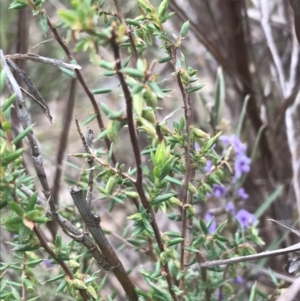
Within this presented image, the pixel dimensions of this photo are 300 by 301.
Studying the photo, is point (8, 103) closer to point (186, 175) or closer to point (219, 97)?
point (186, 175)

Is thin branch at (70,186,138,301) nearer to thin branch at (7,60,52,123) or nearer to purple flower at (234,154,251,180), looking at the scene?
thin branch at (7,60,52,123)

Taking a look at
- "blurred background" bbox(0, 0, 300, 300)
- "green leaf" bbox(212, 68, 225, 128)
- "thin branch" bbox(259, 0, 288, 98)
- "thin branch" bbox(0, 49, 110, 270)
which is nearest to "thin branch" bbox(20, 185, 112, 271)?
"thin branch" bbox(0, 49, 110, 270)

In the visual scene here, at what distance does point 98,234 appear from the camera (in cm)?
47

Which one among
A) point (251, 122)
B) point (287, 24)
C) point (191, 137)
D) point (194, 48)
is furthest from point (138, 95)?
point (194, 48)

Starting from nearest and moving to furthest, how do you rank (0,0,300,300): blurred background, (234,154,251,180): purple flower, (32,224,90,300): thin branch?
(32,224,90,300): thin branch
(234,154,251,180): purple flower
(0,0,300,300): blurred background

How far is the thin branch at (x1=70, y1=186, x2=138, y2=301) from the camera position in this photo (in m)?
0.45

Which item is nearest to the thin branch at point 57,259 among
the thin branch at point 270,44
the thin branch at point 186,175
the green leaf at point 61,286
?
the green leaf at point 61,286

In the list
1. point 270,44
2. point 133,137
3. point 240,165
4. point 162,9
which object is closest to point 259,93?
point 270,44

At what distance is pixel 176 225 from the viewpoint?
4.30 ft

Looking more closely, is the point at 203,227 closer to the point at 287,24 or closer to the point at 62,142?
the point at 62,142

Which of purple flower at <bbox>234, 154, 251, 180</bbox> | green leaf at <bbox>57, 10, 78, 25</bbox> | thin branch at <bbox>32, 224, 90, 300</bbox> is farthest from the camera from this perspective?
purple flower at <bbox>234, 154, 251, 180</bbox>

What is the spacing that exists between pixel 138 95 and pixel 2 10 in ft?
3.56

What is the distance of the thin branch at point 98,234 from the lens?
0.45 m

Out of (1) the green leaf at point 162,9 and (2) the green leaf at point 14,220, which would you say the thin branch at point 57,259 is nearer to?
(2) the green leaf at point 14,220
